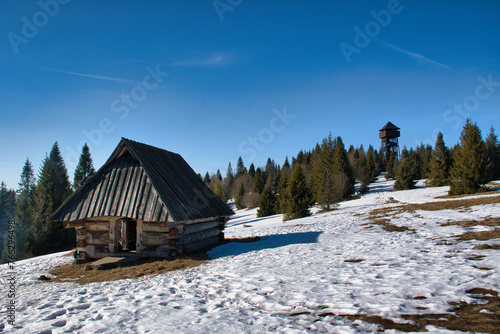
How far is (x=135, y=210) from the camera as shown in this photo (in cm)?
1110

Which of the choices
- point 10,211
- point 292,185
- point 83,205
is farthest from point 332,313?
point 10,211

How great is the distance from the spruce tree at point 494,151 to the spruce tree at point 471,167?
485 inches

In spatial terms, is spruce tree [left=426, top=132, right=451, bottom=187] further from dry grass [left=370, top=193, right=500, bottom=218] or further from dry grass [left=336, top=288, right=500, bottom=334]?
dry grass [left=336, top=288, right=500, bottom=334]

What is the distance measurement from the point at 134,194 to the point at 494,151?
6385 cm

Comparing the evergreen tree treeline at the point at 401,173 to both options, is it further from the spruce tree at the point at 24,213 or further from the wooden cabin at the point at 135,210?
the spruce tree at the point at 24,213

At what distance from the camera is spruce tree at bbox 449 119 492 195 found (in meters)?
33.9

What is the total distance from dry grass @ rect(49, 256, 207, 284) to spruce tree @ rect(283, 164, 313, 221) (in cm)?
2194

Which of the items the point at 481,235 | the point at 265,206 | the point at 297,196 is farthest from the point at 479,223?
the point at 265,206

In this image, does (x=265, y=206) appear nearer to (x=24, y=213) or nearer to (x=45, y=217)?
(x=45, y=217)

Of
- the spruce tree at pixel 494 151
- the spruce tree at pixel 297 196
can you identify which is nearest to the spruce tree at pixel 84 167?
the spruce tree at pixel 297 196

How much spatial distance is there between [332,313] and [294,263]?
164 inches

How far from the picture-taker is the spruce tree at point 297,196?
3170cm

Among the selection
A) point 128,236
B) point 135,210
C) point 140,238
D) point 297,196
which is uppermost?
point 135,210

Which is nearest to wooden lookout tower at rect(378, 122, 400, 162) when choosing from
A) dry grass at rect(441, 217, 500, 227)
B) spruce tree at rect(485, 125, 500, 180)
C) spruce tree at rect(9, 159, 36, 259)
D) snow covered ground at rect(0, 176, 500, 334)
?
spruce tree at rect(485, 125, 500, 180)
